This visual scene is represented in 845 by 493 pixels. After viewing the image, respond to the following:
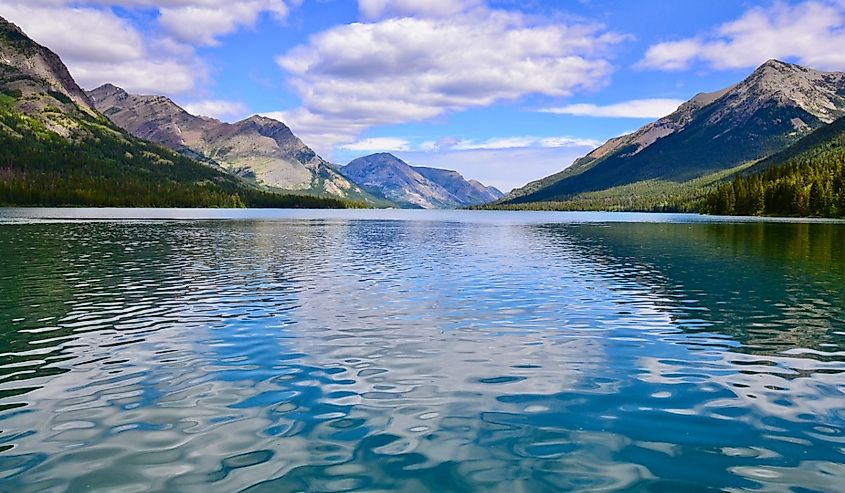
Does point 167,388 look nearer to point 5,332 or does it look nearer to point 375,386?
point 375,386

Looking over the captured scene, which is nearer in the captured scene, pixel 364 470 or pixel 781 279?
pixel 364 470

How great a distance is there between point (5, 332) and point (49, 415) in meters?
14.0

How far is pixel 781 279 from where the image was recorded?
49031mm

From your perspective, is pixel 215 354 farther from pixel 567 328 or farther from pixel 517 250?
pixel 517 250

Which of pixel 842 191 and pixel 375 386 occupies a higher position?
pixel 842 191

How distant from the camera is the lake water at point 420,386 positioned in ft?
46.1

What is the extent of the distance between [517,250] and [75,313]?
191 ft

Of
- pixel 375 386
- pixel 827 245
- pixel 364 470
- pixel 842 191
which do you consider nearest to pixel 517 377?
pixel 375 386

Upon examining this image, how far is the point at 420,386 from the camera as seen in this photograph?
68.4ft

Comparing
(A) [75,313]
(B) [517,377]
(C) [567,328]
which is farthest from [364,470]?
(A) [75,313]

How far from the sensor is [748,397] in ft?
64.2

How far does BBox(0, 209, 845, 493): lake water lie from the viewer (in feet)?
46.1

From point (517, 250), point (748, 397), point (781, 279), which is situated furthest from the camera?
point (517, 250)

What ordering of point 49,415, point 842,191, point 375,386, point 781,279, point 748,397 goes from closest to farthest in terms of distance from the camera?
point 49,415 < point 748,397 < point 375,386 < point 781,279 < point 842,191
